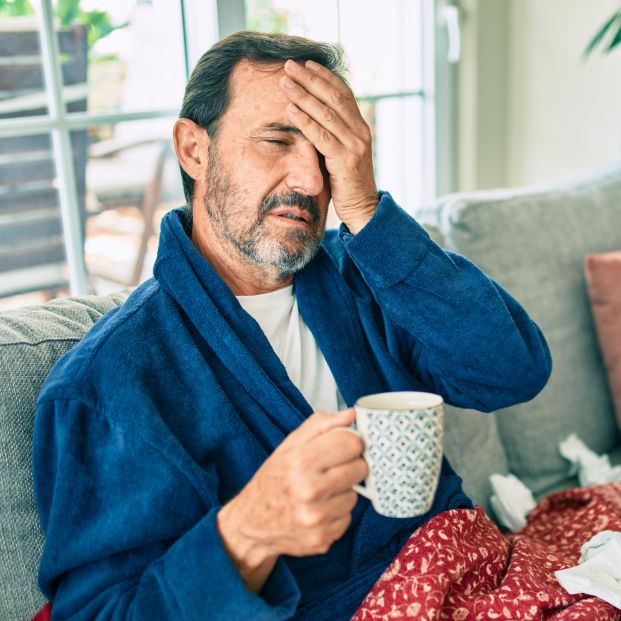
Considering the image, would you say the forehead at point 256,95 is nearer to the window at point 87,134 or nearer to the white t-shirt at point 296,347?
the white t-shirt at point 296,347

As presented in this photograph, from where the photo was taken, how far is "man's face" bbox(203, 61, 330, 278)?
51.7 inches

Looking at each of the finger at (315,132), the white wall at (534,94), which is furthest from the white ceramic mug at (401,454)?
the white wall at (534,94)

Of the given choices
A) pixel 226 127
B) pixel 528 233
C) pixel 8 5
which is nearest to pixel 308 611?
pixel 226 127

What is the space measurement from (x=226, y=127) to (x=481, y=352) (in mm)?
535

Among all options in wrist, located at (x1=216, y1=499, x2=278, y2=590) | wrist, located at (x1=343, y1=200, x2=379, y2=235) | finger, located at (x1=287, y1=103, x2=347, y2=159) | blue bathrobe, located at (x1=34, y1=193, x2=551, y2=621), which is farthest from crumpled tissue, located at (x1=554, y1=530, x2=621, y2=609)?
finger, located at (x1=287, y1=103, x2=347, y2=159)

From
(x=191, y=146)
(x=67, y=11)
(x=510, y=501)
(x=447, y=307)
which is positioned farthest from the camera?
(x=67, y=11)

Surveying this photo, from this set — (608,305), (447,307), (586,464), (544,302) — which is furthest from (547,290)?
(447,307)

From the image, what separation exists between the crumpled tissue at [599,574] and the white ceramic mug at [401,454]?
17.0 inches

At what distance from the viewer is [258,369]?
1235 millimetres

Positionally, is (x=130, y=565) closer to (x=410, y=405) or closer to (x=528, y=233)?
(x=410, y=405)

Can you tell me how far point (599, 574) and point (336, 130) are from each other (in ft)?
2.53

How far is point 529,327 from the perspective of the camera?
1.39 metres

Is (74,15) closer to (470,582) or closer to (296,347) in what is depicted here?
(296,347)

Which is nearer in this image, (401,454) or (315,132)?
(401,454)
